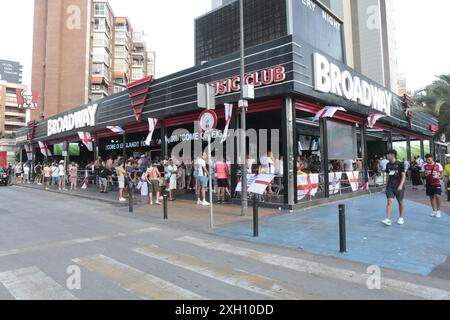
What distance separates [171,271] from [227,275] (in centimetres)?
86

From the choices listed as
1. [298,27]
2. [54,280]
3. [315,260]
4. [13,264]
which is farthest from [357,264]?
[298,27]

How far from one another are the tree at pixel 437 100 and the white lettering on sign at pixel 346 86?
16.3ft

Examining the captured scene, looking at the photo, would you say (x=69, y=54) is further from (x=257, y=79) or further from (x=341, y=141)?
(x=341, y=141)

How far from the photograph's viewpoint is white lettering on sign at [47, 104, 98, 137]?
2122cm

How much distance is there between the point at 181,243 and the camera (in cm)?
656

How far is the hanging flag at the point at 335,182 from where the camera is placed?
12.8 meters

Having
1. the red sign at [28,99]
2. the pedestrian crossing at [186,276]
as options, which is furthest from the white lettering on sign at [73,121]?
the red sign at [28,99]

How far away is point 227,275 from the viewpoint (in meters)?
4.55

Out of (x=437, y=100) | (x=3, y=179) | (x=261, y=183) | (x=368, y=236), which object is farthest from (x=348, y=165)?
(x=3, y=179)

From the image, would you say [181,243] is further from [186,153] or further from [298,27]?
[298,27]

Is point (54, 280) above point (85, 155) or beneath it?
beneath

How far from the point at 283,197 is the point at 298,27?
13.7 meters

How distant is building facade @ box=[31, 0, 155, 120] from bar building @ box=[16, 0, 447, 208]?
22.1 m

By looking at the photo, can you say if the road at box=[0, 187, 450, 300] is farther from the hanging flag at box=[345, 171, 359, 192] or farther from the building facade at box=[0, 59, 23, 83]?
the building facade at box=[0, 59, 23, 83]
